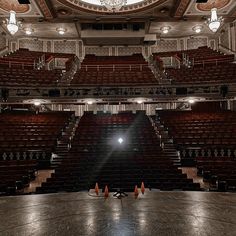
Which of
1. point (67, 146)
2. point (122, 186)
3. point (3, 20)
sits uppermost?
point (3, 20)

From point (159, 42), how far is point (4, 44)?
10186mm

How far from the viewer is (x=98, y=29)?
15.5 metres

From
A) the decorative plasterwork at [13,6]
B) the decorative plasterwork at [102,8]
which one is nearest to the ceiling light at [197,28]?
the decorative plasterwork at [102,8]

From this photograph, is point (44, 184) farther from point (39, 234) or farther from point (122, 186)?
point (39, 234)

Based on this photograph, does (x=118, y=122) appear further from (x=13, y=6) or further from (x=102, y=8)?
(x=13, y=6)

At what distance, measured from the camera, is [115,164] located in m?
7.40

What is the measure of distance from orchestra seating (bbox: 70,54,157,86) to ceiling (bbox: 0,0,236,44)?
134cm

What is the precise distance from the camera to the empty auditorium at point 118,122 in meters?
3.61

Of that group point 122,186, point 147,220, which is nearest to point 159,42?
point 122,186

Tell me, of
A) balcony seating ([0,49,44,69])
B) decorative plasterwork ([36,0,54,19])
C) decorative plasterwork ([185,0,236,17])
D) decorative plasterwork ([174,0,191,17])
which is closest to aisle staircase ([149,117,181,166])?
decorative plasterwork ([174,0,191,17])

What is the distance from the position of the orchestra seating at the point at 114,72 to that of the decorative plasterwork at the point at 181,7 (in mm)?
3130

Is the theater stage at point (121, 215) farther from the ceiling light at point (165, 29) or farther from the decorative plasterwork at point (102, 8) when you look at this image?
the ceiling light at point (165, 29)

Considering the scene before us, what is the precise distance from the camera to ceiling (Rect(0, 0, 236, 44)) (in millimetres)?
12227

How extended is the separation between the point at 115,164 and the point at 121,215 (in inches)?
156
